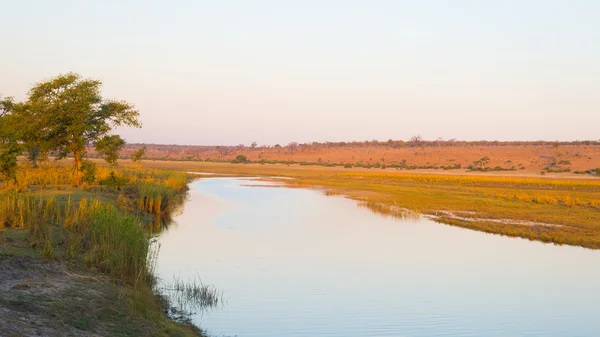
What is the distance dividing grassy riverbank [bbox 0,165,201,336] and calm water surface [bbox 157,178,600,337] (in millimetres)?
1604

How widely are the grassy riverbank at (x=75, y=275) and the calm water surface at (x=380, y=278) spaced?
160 centimetres

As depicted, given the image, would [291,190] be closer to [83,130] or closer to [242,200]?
[242,200]

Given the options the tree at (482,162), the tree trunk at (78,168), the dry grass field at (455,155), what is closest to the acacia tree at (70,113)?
the tree trunk at (78,168)

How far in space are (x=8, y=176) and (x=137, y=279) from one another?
13.8m

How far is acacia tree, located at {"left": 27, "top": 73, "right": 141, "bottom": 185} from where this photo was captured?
26.5 m

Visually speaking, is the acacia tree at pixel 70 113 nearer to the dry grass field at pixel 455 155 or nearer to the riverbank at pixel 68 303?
the riverbank at pixel 68 303

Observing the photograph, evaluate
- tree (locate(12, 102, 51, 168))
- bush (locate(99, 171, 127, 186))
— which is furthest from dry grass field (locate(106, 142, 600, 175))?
tree (locate(12, 102, 51, 168))

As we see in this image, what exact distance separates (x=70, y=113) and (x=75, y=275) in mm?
18859

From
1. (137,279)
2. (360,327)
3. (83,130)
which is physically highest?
(83,130)

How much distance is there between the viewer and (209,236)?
20.6m

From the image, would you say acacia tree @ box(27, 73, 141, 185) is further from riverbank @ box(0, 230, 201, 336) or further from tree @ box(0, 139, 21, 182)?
riverbank @ box(0, 230, 201, 336)

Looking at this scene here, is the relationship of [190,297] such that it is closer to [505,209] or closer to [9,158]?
[9,158]

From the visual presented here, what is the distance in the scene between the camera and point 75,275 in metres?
9.64

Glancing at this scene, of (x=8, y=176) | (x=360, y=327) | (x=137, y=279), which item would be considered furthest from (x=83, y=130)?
(x=360, y=327)
